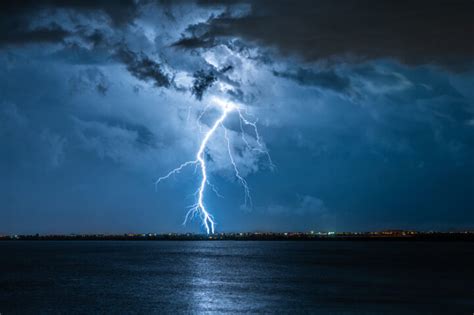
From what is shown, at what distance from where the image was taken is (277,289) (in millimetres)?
34969

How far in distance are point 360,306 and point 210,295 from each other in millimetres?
8804

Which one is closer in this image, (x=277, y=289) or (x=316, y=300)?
(x=316, y=300)

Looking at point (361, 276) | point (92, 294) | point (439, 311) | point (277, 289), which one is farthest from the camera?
point (361, 276)

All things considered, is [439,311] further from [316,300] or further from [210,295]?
[210,295]

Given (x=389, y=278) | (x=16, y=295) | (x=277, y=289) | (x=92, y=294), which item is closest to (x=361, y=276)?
(x=389, y=278)

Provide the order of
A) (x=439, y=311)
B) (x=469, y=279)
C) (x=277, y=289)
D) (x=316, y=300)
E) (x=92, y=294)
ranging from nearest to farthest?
(x=439, y=311) → (x=316, y=300) → (x=92, y=294) → (x=277, y=289) → (x=469, y=279)

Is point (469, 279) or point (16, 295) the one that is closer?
point (16, 295)

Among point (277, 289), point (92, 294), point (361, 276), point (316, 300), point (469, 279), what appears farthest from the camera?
point (361, 276)

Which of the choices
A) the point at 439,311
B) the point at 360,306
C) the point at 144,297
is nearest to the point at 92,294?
the point at 144,297

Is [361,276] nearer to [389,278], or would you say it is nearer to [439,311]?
[389,278]

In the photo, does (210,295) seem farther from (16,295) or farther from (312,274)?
(312,274)

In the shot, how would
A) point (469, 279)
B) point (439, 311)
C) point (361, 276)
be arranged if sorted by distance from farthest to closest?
point (361, 276), point (469, 279), point (439, 311)

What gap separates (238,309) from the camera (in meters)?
27.0

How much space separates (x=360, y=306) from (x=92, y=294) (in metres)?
14.4
